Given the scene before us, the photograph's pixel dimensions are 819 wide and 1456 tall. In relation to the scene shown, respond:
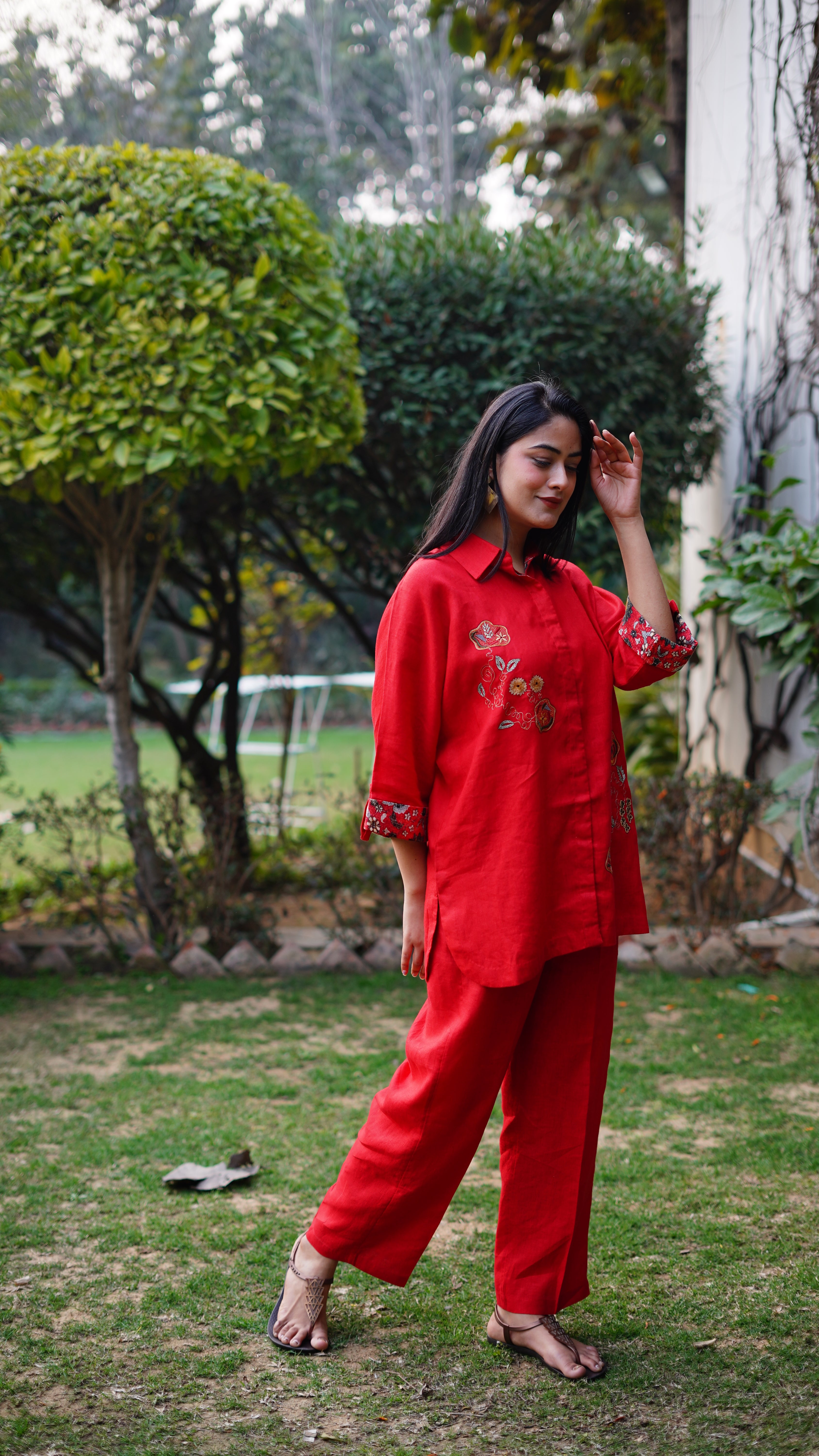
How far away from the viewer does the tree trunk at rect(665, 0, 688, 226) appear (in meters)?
5.46

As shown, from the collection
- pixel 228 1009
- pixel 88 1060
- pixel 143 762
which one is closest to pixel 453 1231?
pixel 88 1060

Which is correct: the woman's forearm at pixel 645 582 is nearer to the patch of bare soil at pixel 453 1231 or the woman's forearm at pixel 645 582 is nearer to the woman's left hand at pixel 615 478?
the woman's left hand at pixel 615 478

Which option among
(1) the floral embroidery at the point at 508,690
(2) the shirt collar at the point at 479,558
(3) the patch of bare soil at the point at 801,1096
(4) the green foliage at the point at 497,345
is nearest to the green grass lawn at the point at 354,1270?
(3) the patch of bare soil at the point at 801,1096

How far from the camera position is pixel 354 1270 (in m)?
Answer: 2.24

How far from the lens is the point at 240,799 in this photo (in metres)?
4.56

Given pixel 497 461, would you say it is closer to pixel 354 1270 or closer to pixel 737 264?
pixel 354 1270

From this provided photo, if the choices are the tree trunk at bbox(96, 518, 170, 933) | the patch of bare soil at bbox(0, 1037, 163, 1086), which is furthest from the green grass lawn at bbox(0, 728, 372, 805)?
the patch of bare soil at bbox(0, 1037, 163, 1086)

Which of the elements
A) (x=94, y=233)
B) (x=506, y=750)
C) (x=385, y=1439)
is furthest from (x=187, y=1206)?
(x=94, y=233)

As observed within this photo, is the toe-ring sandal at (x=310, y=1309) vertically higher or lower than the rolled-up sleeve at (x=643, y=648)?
lower

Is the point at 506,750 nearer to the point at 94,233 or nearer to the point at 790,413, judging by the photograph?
the point at 94,233

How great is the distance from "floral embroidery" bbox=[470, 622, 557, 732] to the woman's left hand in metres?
0.32

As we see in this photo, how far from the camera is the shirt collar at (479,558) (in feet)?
5.99

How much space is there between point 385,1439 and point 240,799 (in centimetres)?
306

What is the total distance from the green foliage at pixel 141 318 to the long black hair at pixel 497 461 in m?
1.82
